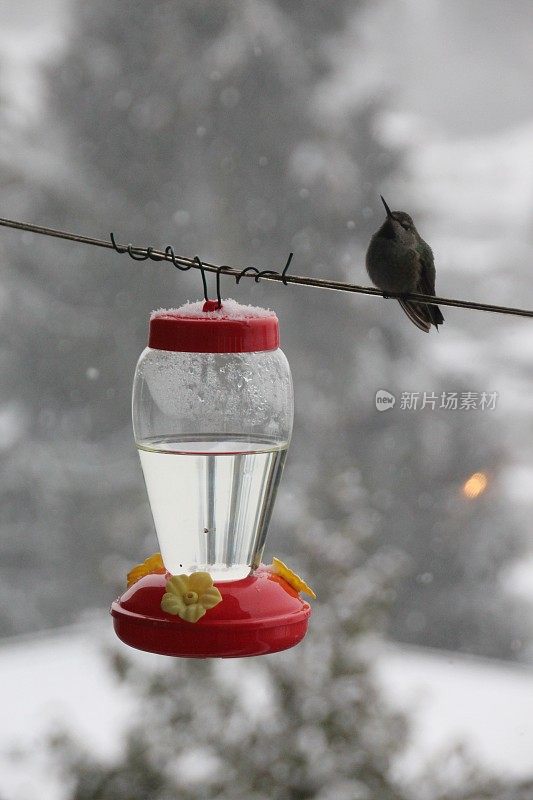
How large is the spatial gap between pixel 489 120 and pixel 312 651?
1.49m

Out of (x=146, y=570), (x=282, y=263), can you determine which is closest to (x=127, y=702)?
(x=282, y=263)

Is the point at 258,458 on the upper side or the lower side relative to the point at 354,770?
upper

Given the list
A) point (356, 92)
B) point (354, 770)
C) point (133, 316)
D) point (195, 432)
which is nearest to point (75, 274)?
point (133, 316)

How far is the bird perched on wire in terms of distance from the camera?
1.05 metres

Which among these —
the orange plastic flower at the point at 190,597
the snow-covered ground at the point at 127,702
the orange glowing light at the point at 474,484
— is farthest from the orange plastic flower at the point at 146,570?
the orange glowing light at the point at 474,484

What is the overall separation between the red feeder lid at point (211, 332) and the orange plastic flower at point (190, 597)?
18 centimetres

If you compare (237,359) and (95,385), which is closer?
(237,359)

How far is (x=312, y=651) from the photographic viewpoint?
2.50 m

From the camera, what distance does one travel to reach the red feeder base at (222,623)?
793 millimetres

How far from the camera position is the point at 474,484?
2932 mm

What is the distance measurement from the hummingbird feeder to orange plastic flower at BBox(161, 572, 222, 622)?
0.07ft

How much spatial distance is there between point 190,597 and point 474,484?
2.24 metres

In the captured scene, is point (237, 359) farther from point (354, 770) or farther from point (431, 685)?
point (431, 685)

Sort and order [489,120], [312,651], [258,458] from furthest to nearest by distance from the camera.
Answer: [489,120]
[312,651]
[258,458]
